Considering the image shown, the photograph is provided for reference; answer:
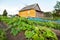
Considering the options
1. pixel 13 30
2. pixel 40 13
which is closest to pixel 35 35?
pixel 13 30

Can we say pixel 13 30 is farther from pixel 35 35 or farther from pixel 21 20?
pixel 35 35

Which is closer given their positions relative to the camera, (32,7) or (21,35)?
(21,35)

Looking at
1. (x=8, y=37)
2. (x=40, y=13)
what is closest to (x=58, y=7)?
(x=40, y=13)

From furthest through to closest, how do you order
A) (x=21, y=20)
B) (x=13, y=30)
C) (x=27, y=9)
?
1. (x=27, y=9)
2. (x=21, y=20)
3. (x=13, y=30)

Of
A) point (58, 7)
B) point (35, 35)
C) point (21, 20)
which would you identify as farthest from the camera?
point (58, 7)

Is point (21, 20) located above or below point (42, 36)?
above

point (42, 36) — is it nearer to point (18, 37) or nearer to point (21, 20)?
point (18, 37)

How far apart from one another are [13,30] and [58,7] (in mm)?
35136

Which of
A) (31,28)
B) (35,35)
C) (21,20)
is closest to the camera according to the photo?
(35,35)

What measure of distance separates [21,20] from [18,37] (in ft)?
3.14

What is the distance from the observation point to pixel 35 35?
5.06m

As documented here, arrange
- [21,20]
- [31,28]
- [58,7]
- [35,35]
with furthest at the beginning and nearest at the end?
[58,7] < [21,20] < [31,28] < [35,35]

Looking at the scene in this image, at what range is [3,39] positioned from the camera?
675 cm

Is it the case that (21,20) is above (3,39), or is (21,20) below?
above
